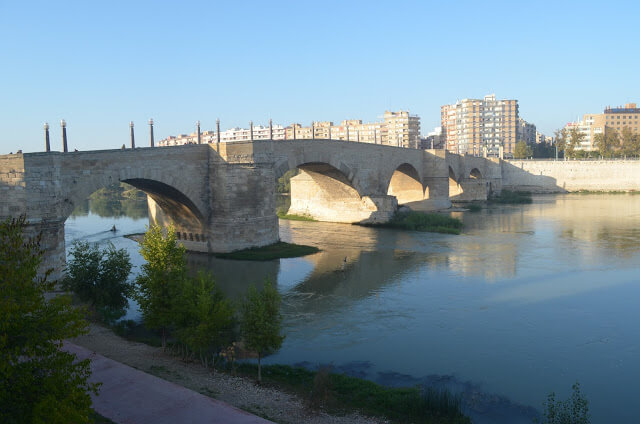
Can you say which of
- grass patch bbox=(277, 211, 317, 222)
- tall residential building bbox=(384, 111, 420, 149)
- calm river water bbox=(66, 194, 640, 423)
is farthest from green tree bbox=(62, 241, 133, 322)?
tall residential building bbox=(384, 111, 420, 149)

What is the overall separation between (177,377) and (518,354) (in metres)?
6.94

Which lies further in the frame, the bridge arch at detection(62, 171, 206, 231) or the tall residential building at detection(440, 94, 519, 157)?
the tall residential building at detection(440, 94, 519, 157)

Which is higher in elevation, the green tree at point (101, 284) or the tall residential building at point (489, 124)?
the tall residential building at point (489, 124)

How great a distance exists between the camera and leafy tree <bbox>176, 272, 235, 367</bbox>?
31.2 ft

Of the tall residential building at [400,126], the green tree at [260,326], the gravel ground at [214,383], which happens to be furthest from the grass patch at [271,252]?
the tall residential building at [400,126]

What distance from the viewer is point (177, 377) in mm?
9086

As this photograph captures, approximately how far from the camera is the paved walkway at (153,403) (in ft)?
23.3

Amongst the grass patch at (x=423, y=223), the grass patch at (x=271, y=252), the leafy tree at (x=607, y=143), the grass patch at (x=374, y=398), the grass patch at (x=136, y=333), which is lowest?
the grass patch at (x=374, y=398)

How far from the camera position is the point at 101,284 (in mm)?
13156

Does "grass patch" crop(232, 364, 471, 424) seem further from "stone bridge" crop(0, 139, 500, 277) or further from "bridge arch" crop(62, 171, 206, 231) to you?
"bridge arch" crop(62, 171, 206, 231)

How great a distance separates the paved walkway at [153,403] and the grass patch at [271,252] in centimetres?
1196

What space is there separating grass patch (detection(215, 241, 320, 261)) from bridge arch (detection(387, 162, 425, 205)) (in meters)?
21.2

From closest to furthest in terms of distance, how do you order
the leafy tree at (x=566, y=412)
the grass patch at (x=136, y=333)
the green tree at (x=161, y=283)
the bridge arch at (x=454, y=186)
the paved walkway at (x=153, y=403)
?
the paved walkway at (x=153, y=403) < the leafy tree at (x=566, y=412) < the green tree at (x=161, y=283) < the grass patch at (x=136, y=333) < the bridge arch at (x=454, y=186)

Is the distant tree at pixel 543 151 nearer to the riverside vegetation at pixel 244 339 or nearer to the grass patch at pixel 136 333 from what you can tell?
the riverside vegetation at pixel 244 339
